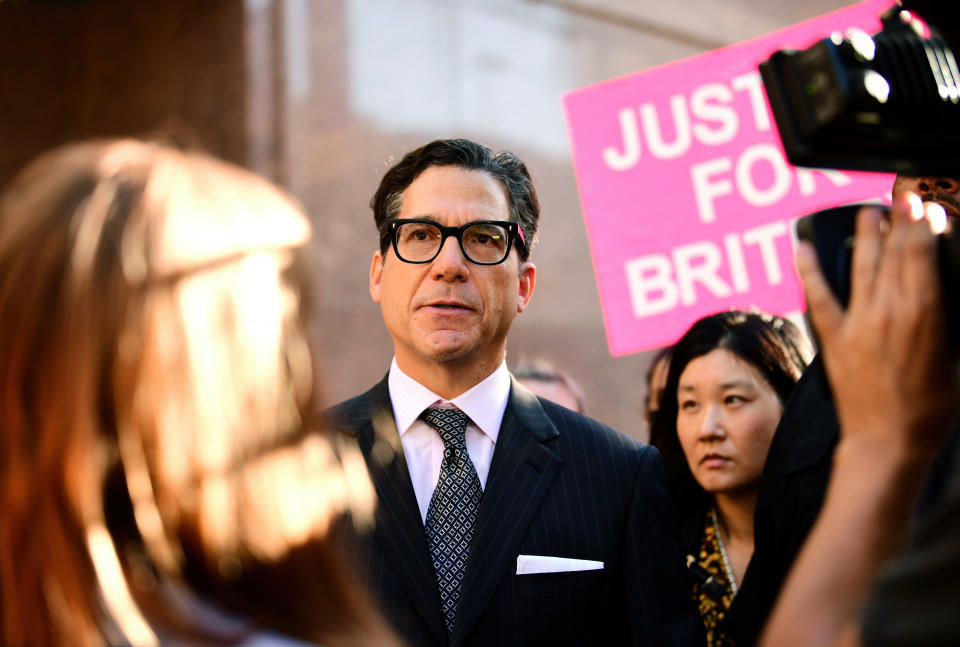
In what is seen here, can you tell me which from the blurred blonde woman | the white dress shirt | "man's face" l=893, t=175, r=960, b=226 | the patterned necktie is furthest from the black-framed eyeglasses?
the blurred blonde woman

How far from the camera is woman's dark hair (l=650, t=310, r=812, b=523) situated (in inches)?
117

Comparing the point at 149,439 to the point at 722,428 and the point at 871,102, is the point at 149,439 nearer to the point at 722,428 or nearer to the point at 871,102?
the point at 871,102

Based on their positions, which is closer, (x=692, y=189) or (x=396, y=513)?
(x=396, y=513)

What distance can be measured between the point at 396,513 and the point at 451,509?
13 centimetres

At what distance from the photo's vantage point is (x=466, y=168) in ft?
8.64

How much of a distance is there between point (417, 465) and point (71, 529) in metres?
1.36

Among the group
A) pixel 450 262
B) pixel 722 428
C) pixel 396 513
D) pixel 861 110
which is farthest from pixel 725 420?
pixel 861 110

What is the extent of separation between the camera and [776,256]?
386cm

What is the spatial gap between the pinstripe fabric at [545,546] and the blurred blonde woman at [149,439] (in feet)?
3.40

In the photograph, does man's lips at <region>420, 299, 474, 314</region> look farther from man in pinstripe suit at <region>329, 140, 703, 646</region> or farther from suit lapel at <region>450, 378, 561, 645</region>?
suit lapel at <region>450, 378, 561, 645</region>

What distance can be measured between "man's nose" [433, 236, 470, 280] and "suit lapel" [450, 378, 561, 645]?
330mm

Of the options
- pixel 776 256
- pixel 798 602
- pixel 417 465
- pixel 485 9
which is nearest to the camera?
pixel 798 602

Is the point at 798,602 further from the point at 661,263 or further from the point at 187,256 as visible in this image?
the point at 661,263

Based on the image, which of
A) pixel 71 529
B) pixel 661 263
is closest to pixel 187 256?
pixel 71 529
